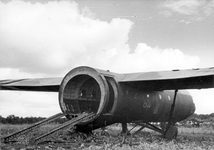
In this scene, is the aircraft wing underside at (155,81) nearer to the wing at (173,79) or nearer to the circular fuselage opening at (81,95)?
the wing at (173,79)

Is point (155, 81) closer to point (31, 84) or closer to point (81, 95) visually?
point (81, 95)

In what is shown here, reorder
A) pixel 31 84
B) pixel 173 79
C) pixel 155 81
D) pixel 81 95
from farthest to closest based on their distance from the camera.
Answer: pixel 31 84 < pixel 81 95 < pixel 155 81 < pixel 173 79

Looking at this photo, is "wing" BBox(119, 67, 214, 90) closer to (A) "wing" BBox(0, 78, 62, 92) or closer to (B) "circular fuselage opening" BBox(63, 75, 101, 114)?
(B) "circular fuselage opening" BBox(63, 75, 101, 114)

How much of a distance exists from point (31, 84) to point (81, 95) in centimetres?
259

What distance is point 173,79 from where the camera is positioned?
11898 mm

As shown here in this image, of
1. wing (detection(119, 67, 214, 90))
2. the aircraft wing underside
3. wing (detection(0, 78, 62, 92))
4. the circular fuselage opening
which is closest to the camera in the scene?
wing (detection(119, 67, 214, 90))

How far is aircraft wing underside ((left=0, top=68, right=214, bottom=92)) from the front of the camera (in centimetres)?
1182

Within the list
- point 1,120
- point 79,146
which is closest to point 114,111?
point 79,146

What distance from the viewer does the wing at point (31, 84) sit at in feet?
47.6

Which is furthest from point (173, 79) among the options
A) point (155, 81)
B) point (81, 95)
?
point (81, 95)

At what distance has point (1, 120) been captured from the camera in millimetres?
27422

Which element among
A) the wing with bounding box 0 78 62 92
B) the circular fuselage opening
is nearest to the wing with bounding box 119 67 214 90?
the circular fuselage opening

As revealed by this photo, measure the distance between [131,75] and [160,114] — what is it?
4.28 metres

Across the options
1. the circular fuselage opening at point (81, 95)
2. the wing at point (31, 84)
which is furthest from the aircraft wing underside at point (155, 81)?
the circular fuselage opening at point (81, 95)
